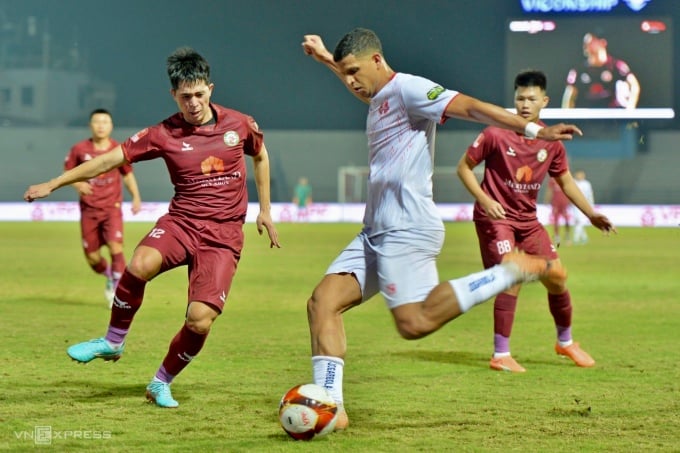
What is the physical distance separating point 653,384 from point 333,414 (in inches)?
122

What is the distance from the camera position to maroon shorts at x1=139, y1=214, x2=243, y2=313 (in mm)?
6855

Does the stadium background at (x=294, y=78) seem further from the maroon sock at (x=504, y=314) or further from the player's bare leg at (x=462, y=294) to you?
the player's bare leg at (x=462, y=294)

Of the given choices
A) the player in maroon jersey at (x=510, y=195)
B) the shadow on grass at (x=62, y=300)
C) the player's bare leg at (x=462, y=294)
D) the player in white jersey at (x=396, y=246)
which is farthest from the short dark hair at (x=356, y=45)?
the shadow on grass at (x=62, y=300)

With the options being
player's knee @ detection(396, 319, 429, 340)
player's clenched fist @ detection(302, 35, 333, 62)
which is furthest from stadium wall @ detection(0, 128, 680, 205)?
player's knee @ detection(396, 319, 429, 340)

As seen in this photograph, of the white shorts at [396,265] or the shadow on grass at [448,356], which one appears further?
the shadow on grass at [448,356]

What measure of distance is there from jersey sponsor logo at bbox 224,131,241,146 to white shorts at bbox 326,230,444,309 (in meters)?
1.40

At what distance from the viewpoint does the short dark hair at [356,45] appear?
5.99 meters

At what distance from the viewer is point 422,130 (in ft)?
19.7

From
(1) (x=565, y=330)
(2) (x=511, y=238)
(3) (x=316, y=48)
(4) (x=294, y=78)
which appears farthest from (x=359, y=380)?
(4) (x=294, y=78)

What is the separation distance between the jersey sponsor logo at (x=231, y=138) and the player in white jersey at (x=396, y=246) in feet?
4.11

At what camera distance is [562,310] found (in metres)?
8.99

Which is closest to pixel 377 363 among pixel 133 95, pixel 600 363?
pixel 600 363

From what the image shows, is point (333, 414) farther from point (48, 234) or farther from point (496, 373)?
point (48, 234)

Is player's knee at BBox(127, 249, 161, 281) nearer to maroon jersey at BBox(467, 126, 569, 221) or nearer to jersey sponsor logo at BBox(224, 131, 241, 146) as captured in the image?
jersey sponsor logo at BBox(224, 131, 241, 146)
